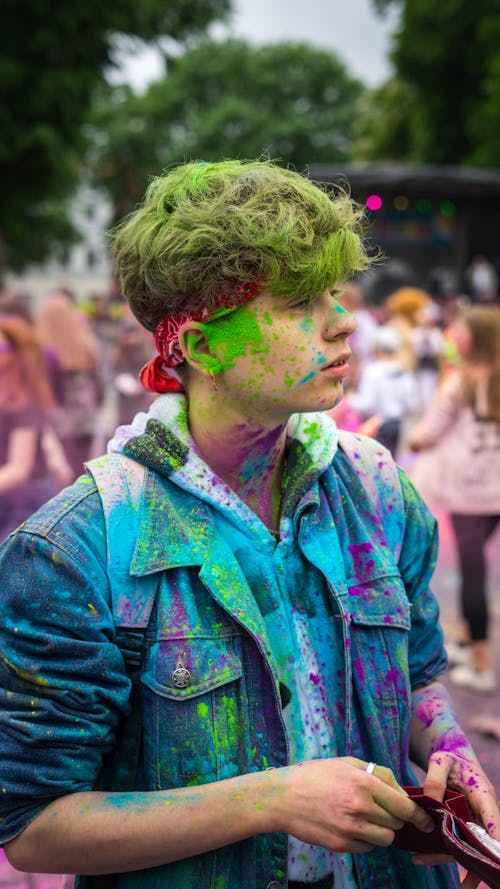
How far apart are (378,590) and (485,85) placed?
2309 centimetres

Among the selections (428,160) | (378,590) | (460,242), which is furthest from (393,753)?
(428,160)

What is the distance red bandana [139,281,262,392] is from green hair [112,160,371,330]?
0.5 inches

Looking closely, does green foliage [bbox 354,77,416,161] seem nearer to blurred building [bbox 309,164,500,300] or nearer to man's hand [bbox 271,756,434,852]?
blurred building [bbox 309,164,500,300]

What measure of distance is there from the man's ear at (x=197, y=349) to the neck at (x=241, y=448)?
0.22 ft

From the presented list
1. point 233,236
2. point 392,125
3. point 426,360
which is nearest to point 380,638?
point 233,236

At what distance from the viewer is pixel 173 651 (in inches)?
53.7

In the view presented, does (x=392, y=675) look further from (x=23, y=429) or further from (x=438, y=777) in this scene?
(x=23, y=429)

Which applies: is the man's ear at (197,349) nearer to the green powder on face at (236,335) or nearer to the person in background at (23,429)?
the green powder on face at (236,335)

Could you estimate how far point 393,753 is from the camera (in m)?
1.52

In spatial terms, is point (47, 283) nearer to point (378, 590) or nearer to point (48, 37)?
point (48, 37)

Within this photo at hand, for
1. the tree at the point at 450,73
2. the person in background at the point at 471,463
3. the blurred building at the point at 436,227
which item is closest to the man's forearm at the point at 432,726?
the person in background at the point at 471,463

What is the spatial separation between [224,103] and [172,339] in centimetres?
Result: 4745

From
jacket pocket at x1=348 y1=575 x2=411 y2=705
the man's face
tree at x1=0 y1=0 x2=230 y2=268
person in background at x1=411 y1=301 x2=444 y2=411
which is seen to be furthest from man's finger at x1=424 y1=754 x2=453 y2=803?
tree at x1=0 y1=0 x2=230 y2=268

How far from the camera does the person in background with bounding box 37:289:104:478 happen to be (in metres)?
5.75
